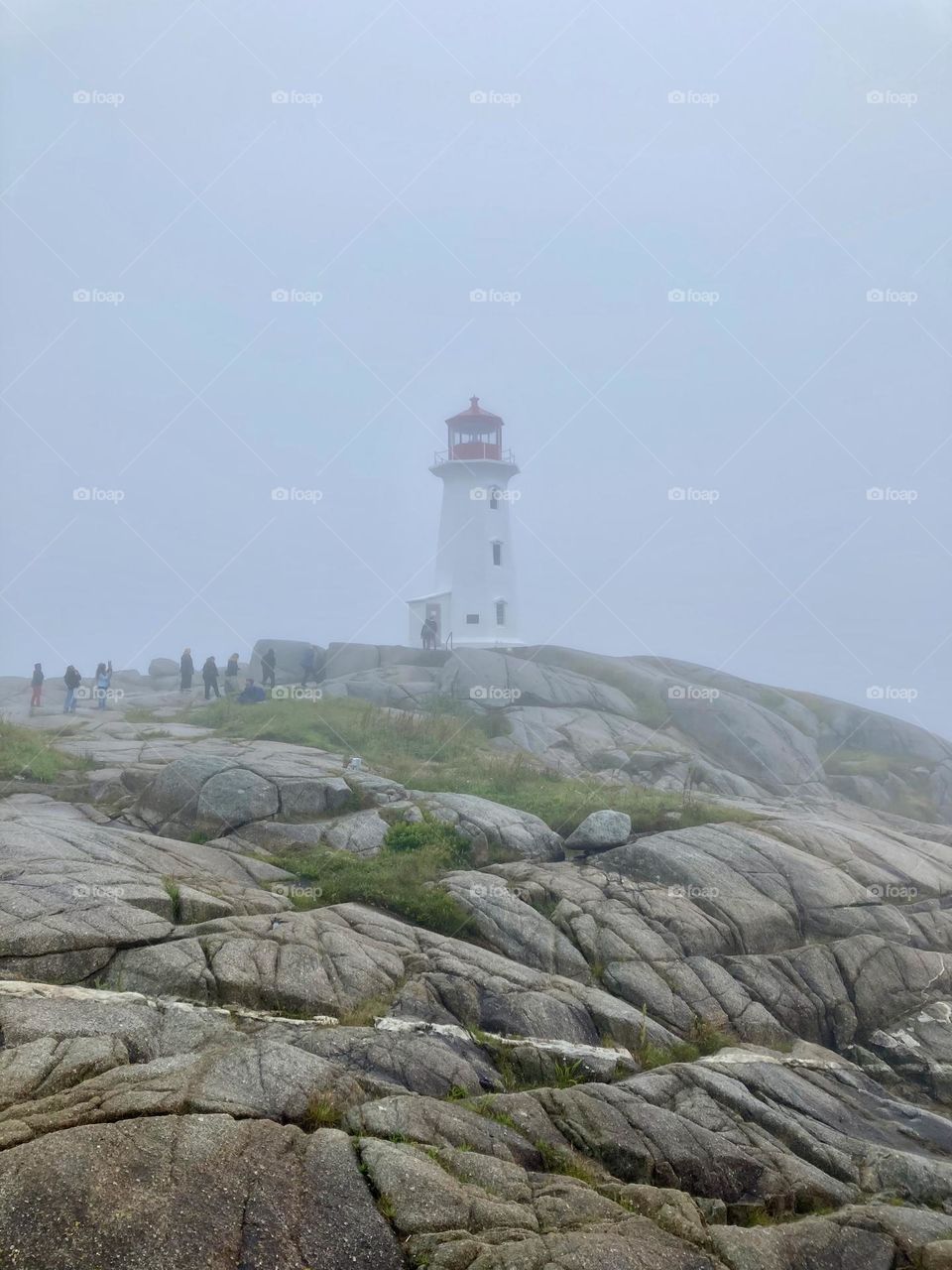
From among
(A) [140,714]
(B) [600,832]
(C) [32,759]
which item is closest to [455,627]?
(A) [140,714]

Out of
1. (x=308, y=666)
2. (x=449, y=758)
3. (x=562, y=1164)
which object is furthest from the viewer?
(x=308, y=666)

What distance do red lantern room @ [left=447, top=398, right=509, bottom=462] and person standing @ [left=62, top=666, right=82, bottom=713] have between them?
26.5m

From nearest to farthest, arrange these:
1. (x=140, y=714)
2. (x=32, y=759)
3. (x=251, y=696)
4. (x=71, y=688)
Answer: (x=32, y=759), (x=140, y=714), (x=251, y=696), (x=71, y=688)

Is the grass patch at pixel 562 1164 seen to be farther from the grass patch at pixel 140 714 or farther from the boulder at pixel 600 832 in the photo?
the grass patch at pixel 140 714

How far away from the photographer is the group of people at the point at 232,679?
40562 millimetres

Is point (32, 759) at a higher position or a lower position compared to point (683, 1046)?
higher

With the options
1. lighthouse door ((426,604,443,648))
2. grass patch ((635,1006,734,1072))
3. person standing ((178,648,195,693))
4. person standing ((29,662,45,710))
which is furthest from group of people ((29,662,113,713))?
grass patch ((635,1006,734,1072))

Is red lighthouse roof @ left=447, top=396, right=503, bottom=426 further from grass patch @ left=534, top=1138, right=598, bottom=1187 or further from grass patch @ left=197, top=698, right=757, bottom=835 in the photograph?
grass patch @ left=534, top=1138, right=598, bottom=1187

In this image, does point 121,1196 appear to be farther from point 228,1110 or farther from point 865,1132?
point 865,1132

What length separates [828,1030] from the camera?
61.3ft

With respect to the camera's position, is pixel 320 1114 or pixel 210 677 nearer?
pixel 320 1114

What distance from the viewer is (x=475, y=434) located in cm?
5812

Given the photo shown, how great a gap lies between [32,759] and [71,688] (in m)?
15.7

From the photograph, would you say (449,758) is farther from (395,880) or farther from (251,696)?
(395,880)
